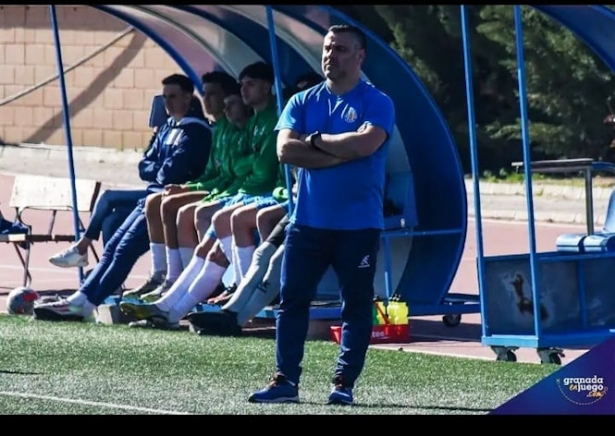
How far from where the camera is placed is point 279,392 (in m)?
8.90

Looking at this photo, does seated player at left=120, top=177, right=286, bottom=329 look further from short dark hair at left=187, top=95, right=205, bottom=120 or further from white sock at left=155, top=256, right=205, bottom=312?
short dark hair at left=187, top=95, right=205, bottom=120

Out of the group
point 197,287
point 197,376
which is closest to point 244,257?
point 197,287

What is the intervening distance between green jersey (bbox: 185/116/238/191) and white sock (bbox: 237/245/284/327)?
1215 millimetres

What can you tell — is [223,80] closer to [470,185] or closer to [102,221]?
[102,221]

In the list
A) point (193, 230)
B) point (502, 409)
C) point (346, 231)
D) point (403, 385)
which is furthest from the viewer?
point (193, 230)

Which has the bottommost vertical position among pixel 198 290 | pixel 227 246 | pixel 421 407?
pixel 421 407

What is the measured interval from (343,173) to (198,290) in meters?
3.79

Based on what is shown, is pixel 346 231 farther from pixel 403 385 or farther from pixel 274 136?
pixel 274 136

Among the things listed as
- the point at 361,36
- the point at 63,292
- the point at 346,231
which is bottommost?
the point at 63,292

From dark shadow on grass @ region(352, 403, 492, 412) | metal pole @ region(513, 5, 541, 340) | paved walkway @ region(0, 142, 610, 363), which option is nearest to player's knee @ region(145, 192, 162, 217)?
paved walkway @ region(0, 142, 610, 363)

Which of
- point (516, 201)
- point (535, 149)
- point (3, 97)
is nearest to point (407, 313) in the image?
point (516, 201)

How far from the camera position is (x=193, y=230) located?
13117 millimetres

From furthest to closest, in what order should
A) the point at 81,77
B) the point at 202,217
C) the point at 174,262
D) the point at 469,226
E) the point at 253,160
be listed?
the point at 81,77 < the point at 469,226 < the point at 174,262 < the point at 202,217 < the point at 253,160

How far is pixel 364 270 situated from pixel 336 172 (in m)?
0.50
